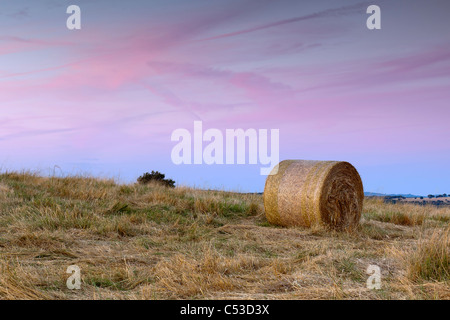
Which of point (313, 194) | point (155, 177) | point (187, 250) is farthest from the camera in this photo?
point (155, 177)

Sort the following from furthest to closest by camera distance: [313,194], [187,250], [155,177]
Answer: [155,177] < [313,194] < [187,250]

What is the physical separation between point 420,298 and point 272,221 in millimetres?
6491

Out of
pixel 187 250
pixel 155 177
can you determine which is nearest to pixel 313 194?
pixel 187 250

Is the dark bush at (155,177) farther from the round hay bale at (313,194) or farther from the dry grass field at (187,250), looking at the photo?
the round hay bale at (313,194)

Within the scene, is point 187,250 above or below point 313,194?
below

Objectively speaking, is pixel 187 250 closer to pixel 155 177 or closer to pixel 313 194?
pixel 313 194

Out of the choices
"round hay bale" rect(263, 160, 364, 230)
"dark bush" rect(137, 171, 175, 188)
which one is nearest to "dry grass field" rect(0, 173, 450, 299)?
"round hay bale" rect(263, 160, 364, 230)

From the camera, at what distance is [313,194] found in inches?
382

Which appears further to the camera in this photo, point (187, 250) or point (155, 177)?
point (155, 177)

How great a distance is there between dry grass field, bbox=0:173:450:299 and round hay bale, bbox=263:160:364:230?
45 centimetres

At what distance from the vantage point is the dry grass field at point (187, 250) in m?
4.70

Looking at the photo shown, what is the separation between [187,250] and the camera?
7.04 metres

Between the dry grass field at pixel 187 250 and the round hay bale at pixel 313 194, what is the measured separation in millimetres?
451

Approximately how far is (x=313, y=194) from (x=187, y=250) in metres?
3.72
